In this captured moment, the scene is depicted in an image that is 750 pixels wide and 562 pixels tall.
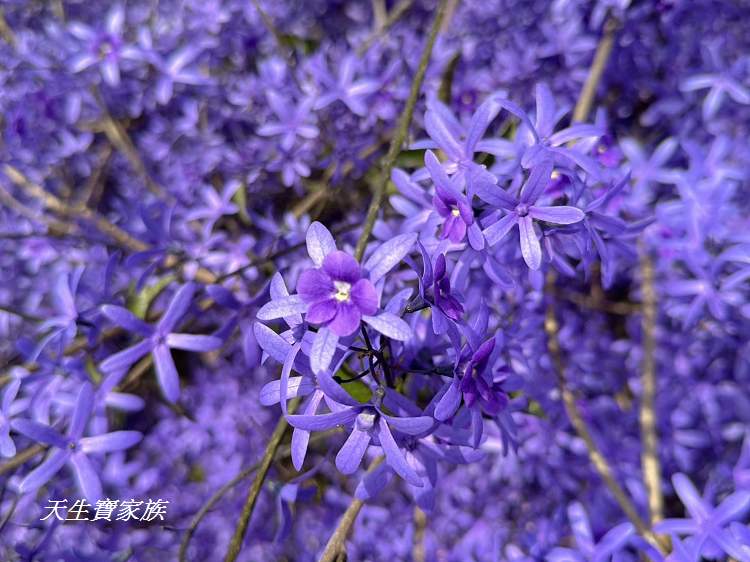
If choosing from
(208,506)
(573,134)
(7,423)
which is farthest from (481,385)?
(7,423)

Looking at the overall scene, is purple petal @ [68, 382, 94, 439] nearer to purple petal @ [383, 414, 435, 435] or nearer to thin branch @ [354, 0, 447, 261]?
thin branch @ [354, 0, 447, 261]

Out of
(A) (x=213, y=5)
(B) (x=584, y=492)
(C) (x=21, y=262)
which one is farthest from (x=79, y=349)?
(B) (x=584, y=492)

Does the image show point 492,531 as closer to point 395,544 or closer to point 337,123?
point 395,544

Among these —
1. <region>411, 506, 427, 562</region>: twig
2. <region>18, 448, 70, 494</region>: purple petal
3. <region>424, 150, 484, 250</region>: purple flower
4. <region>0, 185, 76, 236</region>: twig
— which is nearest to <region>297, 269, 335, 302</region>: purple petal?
<region>424, 150, 484, 250</region>: purple flower

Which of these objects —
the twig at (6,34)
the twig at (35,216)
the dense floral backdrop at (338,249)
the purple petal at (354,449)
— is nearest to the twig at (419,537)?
the dense floral backdrop at (338,249)

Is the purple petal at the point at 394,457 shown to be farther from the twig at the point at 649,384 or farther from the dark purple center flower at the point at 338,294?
the twig at the point at 649,384

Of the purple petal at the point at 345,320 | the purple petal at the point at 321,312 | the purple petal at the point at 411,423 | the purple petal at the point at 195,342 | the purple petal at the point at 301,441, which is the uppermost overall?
the purple petal at the point at 321,312
